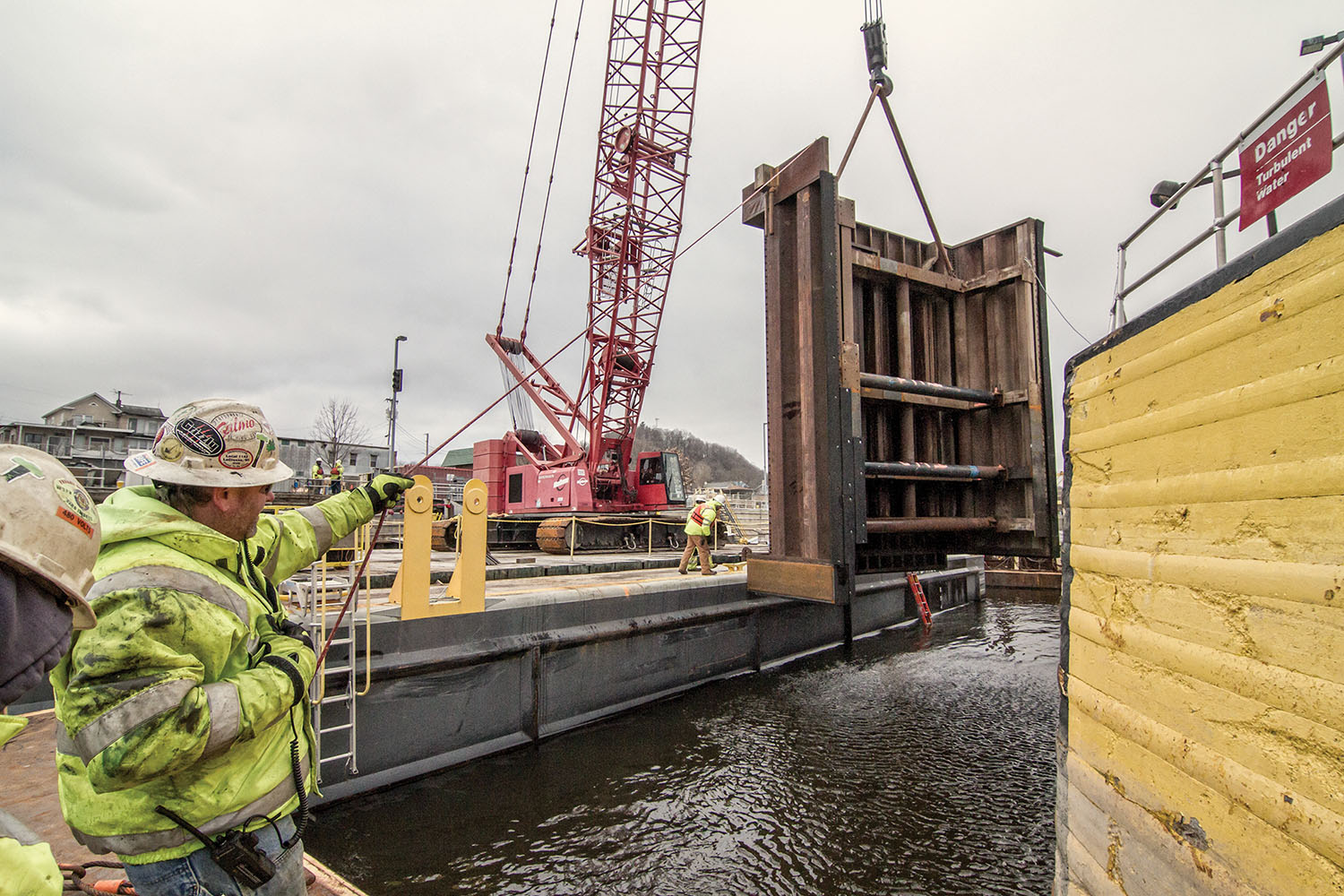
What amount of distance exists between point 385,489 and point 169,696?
5.53 ft

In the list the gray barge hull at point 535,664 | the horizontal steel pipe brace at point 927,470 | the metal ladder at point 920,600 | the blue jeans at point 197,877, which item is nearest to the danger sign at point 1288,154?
the horizontal steel pipe brace at point 927,470

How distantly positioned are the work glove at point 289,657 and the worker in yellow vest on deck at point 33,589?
640mm

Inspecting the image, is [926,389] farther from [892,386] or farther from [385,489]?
[385,489]

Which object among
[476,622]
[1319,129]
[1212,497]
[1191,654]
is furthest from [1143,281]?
[476,622]

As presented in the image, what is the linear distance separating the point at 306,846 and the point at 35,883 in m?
4.16

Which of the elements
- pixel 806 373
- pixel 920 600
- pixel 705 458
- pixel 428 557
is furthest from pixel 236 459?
pixel 705 458

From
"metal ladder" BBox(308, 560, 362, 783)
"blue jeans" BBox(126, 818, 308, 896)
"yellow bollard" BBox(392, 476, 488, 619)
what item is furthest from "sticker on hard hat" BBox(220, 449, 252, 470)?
"yellow bollard" BBox(392, 476, 488, 619)

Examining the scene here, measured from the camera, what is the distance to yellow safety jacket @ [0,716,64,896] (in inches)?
33.8

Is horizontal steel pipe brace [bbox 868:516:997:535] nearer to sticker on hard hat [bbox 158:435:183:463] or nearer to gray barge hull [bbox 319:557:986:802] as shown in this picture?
gray barge hull [bbox 319:557:986:802]

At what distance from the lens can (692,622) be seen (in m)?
7.40

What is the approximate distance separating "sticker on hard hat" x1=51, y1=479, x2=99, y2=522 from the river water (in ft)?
12.0

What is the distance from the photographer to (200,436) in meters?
1.83

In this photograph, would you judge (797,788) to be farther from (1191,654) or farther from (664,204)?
(664,204)

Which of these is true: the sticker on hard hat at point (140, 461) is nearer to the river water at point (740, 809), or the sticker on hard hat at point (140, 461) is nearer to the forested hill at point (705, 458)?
the river water at point (740, 809)
